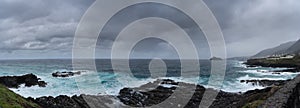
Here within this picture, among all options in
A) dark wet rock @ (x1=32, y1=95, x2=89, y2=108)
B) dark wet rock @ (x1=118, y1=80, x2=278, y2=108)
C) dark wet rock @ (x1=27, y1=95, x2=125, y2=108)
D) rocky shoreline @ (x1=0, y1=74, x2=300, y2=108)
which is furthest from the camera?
dark wet rock @ (x1=118, y1=80, x2=278, y2=108)

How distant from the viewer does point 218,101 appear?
1191 inches

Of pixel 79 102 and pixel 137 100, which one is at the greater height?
pixel 79 102

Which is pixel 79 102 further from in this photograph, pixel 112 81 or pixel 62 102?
pixel 112 81

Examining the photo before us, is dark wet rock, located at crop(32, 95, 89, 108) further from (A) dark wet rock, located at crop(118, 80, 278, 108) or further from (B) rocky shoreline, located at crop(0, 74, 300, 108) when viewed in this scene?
(A) dark wet rock, located at crop(118, 80, 278, 108)

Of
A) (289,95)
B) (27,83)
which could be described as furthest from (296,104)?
(27,83)

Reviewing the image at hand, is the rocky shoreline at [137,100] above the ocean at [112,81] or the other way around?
the other way around

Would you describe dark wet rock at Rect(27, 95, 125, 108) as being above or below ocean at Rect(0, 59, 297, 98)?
below

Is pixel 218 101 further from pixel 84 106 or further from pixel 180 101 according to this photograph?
pixel 84 106

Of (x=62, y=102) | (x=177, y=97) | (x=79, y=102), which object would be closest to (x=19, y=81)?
(x=62, y=102)

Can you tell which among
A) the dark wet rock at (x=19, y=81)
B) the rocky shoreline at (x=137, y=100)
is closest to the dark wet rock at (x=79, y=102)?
the rocky shoreline at (x=137, y=100)

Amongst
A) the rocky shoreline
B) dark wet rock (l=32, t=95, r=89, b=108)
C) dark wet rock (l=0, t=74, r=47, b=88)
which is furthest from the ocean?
dark wet rock (l=32, t=95, r=89, b=108)

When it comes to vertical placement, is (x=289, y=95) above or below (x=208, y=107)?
above

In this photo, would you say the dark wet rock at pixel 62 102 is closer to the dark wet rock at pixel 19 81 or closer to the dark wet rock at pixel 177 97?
the dark wet rock at pixel 177 97

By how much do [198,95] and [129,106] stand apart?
9.46 m
